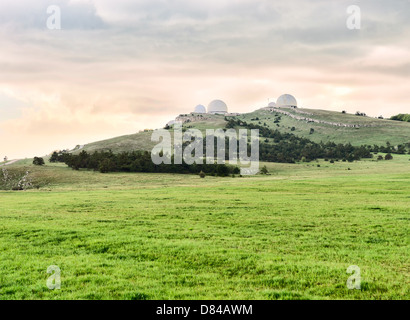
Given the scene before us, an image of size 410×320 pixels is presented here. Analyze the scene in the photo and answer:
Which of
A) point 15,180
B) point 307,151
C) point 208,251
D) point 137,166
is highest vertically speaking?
point 307,151

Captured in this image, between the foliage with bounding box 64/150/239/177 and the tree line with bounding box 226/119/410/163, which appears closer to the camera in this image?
the foliage with bounding box 64/150/239/177

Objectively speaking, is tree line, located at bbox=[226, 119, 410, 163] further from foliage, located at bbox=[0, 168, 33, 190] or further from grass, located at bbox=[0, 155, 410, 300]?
grass, located at bbox=[0, 155, 410, 300]

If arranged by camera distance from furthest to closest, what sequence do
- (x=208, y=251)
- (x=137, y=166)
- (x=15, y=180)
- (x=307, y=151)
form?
1. (x=307, y=151)
2. (x=137, y=166)
3. (x=15, y=180)
4. (x=208, y=251)

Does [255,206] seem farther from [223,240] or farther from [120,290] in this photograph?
[120,290]

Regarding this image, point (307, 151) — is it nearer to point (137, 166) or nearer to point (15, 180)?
point (137, 166)

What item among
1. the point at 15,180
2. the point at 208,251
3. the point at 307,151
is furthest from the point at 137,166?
the point at 208,251

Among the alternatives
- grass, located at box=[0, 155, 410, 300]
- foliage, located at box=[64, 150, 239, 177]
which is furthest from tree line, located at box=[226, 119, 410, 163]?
grass, located at box=[0, 155, 410, 300]

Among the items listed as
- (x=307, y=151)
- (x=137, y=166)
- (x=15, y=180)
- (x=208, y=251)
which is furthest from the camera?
(x=307, y=151)

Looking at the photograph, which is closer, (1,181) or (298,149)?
(1,181)

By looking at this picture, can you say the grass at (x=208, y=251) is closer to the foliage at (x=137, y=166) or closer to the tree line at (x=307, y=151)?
the foliage at (x=137, y=166)

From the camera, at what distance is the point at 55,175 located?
8075 centimetres
